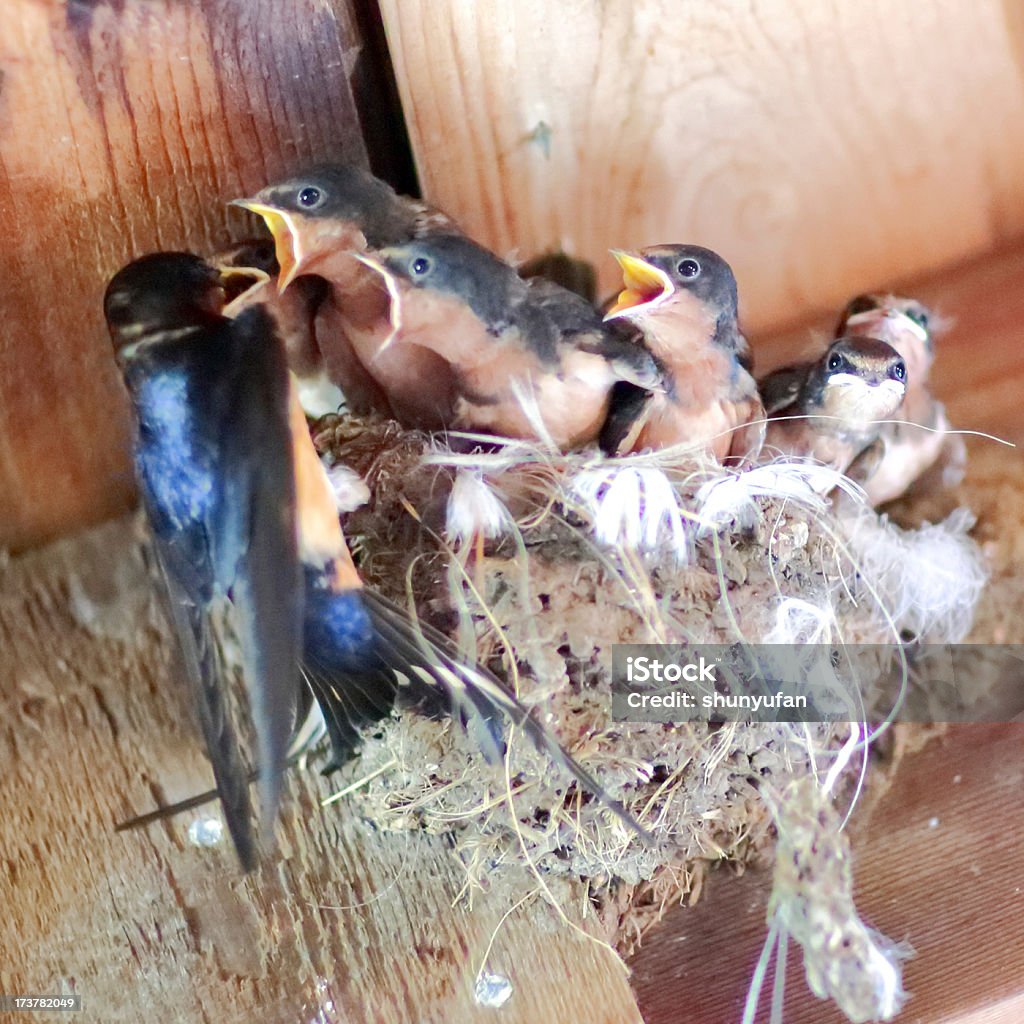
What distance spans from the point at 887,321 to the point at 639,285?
0.48 metres

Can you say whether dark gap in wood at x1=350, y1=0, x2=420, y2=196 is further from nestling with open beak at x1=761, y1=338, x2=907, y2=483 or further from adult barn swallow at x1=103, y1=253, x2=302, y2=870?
nestling with open beak at x1=761, y1=338, x2=907, y2=483

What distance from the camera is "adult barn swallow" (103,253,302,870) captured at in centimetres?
78

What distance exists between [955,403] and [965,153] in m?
0.40

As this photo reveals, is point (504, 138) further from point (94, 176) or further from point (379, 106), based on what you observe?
point (94, 176)

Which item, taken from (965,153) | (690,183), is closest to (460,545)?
(690,183)

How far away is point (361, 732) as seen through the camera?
1019mm

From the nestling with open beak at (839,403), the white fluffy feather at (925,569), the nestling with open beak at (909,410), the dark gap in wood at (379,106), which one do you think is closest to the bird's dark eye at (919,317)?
the nestling with open beak at (909,410)

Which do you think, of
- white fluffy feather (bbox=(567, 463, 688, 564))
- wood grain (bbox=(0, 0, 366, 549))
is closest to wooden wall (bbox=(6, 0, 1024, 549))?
wood grain (bbox=(0, 0, 366, 549))

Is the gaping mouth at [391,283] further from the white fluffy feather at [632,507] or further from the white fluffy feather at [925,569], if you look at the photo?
the white fluffy feather at [925,569]

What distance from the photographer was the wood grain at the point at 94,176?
1.07 m

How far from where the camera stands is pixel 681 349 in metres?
1.21

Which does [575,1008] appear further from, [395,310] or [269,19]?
[269,19]

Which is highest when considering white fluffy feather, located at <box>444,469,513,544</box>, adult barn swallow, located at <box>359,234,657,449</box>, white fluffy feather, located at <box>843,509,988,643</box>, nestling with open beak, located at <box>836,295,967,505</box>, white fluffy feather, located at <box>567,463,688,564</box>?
adult barn swallow, located at <box>359,234,657,449</box>

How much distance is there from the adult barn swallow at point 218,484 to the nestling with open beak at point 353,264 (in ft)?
0.35
